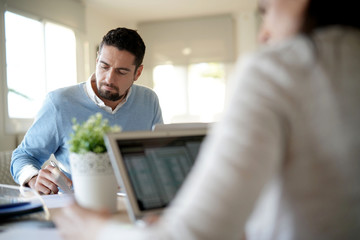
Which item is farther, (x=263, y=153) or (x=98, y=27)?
(x=98, y=27)

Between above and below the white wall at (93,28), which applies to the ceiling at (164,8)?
above

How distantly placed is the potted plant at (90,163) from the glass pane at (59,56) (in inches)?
189

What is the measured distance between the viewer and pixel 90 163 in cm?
108

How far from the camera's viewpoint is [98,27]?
6977mm

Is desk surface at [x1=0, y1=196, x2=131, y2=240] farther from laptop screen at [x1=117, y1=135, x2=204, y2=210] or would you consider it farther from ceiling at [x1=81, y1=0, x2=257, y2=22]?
ceiling at [x1=81, y1=0, x2=257, y2=22]

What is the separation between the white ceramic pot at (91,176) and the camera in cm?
108

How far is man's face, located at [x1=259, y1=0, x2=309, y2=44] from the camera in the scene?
1.96 ft

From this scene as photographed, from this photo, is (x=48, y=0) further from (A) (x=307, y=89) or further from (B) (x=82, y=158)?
(A) (x=307, y=89)

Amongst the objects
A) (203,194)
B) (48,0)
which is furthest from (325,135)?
(48,0)

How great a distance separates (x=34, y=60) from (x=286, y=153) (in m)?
5.33

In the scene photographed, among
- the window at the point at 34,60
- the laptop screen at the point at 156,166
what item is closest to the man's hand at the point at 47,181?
the laptop screen at the point at 156,166

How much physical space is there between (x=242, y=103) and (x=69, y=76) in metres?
6.01

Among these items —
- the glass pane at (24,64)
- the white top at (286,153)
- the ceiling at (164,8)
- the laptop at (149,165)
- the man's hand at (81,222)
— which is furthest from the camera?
the ceiling at (164,8)

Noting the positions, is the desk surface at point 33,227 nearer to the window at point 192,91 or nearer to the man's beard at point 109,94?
the man's beard at point 109,94
